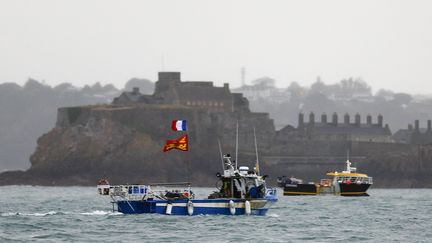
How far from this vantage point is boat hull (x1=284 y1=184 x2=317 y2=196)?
4365 inches

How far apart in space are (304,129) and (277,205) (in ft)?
287

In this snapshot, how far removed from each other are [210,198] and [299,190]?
46.6 m

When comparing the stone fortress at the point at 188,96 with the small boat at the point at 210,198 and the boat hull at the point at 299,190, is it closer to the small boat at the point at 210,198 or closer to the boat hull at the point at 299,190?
the boat hull at the point at 299,190

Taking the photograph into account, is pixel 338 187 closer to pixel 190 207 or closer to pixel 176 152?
pixel 176 152

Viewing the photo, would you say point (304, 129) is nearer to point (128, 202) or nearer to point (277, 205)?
point (277, 205)

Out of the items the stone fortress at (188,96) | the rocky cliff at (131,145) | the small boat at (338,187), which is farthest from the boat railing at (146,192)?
the stone fortress at (188,96)

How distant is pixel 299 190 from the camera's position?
112m

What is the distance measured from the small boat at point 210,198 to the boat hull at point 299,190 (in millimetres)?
43779

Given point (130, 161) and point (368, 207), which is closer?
point (368, 207)

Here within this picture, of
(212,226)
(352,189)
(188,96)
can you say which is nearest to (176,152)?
(188,96)

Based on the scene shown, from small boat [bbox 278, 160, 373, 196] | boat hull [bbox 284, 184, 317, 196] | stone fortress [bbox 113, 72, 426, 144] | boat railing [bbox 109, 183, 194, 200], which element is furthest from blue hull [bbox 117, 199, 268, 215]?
stone fortress [bbox 113, 72, 426, 144]

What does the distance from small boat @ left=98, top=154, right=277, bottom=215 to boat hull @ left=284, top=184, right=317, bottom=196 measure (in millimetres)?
43779

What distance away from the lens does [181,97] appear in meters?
170

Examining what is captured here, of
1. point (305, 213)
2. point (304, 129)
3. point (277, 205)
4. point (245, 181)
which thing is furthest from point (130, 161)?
point (245, 181)
